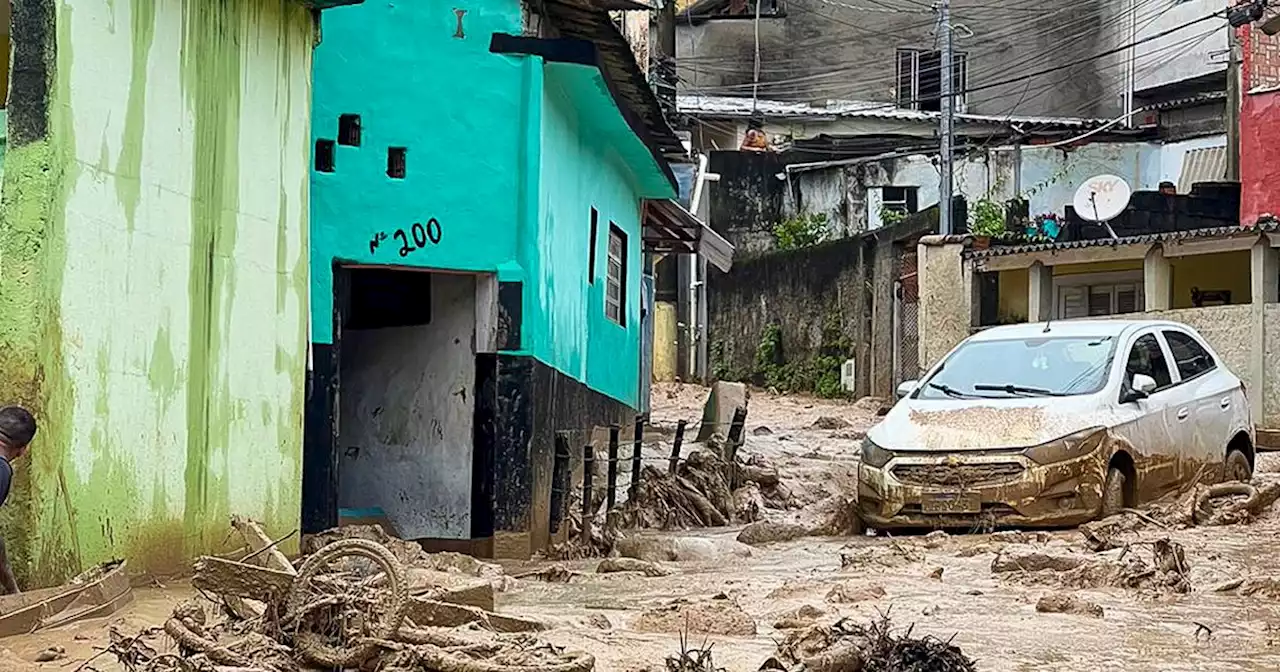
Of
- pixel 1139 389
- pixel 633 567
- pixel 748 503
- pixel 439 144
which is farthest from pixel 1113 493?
pixel 439 144

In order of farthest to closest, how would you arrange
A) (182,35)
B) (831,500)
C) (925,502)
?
(831,500)
(925,502)
(182,35)

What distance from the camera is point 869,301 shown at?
30156 mm

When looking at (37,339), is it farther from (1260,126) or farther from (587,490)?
(1260,126)

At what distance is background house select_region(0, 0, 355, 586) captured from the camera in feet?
23.7

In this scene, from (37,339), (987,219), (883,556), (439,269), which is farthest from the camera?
(987,219)

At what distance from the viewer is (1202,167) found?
32.2 metres

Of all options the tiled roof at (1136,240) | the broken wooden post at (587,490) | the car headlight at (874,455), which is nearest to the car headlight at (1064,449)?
the car headlight at (874,455)

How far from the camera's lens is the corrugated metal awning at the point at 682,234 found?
70.9ft

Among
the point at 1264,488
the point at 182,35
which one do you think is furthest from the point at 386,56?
the point at 1264,488

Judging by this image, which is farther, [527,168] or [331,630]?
[527,168]

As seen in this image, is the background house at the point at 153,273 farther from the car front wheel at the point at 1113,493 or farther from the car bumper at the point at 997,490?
the car front wheel at the point at 1113,493

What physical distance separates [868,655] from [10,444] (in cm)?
360

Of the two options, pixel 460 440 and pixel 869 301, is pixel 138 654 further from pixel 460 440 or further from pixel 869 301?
pixel 869 301

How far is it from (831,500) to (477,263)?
5.23m
